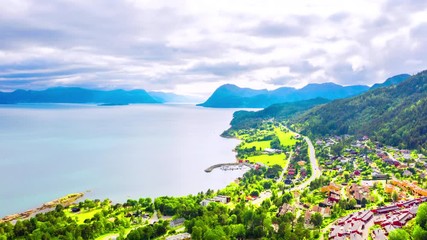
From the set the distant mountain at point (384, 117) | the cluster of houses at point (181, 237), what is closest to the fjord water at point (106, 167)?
the cluster of houses at point (181, 237)

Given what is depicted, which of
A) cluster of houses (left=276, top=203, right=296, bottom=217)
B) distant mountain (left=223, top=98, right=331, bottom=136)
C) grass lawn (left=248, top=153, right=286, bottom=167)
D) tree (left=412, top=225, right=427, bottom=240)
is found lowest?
grass lawn (left=248, top=153, right=286, bottom=167)

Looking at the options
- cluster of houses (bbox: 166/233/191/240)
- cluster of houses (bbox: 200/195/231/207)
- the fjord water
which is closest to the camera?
cluster of houses (bbox: 166/233/191/240)

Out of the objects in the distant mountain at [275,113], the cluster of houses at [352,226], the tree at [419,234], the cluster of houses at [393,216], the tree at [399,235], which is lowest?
the cluster of houses at [352,226]

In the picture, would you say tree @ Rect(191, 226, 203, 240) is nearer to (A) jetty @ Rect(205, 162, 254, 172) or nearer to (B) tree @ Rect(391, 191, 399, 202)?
(B) tree @ Rect(391, 191, 399, 202)

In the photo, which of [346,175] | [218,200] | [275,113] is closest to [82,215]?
[218,200]

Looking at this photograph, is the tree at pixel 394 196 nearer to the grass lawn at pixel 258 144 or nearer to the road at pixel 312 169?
the road at pixel 312 169

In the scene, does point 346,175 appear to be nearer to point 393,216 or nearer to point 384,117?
point 393,216

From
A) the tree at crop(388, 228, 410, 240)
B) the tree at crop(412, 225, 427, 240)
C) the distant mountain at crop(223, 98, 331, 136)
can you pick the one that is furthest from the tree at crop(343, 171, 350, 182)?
the distant mountain at crop(223, 98, 331, 136)
